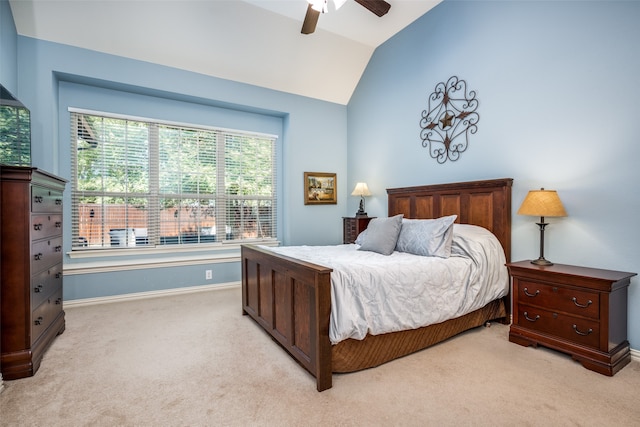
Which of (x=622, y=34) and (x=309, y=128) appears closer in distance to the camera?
(x=622, y=34)

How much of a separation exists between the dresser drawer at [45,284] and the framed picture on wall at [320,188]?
3144 millimetres

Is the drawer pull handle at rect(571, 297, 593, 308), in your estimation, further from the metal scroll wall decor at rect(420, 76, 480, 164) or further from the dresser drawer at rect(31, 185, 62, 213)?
the dresser drawer at rect(31, 185, 62, 213)

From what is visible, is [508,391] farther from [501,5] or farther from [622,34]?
[501,5]

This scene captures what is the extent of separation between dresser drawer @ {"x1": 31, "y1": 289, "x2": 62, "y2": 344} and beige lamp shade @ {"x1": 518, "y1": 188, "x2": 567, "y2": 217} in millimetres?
3778

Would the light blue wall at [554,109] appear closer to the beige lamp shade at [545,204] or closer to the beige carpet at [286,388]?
the beige lamp shade at [545,204]

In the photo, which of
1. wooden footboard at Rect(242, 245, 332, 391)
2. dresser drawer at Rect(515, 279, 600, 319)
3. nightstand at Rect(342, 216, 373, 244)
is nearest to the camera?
wooden footboard at Rect(242, 245, 332, 391)

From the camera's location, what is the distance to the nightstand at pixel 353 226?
4.45m

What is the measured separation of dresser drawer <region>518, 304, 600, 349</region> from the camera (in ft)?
6.69

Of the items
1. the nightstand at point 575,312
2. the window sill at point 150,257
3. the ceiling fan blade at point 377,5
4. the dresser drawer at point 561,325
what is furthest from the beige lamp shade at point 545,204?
the window sill at point 150,257

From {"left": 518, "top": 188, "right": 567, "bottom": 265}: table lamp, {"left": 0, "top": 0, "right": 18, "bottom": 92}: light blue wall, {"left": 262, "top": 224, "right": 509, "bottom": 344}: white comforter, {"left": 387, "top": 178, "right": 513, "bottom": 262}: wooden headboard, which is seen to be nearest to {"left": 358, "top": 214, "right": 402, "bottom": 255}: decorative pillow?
{"left": 262, "top": 224, "right": 509, "bottom": 344}: white comforter

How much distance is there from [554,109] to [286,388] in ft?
10.2

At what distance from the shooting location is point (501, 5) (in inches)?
117

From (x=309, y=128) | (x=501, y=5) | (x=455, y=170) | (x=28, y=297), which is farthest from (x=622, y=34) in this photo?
(x=28, y=297)

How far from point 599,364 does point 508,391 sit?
78 centimetres
